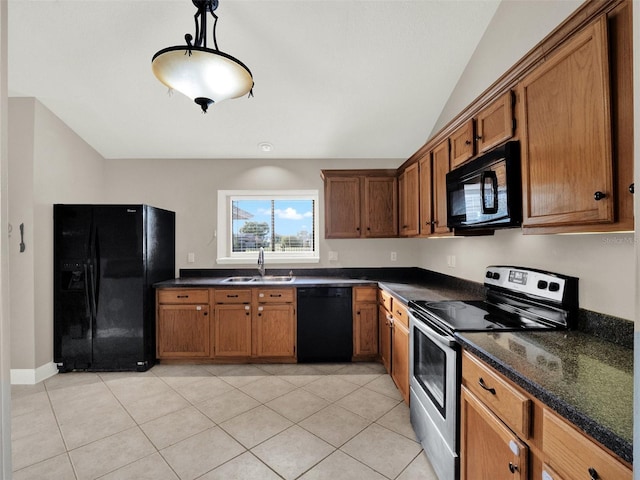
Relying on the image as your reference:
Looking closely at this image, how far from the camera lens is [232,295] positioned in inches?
127

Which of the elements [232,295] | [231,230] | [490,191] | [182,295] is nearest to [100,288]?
[182,295]

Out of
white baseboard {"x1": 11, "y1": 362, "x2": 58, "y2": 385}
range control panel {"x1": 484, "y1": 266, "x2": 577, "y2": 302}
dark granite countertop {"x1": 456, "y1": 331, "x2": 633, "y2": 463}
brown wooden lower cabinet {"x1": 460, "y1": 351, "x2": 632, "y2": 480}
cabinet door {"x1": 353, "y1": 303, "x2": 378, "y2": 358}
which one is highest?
→ range control panel {"x1": 484, "y1": 266, "x2": 577, "y2": 302}

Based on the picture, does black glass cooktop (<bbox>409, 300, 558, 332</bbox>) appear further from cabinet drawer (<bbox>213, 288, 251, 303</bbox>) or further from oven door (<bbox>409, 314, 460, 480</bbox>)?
cabinet drawer (<bbox>213, 288, 251, 303</bbox>)

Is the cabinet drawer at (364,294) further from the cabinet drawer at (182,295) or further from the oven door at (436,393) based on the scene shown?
the cabinet drawer at (182,295)

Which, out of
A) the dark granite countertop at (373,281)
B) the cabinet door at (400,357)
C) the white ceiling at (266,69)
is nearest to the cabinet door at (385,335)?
the cabinet door at (400,357)

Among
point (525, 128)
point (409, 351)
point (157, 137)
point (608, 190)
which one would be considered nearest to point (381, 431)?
point (409, 351)

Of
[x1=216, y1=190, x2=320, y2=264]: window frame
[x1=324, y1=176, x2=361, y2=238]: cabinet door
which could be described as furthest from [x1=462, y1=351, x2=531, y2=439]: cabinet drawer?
[x1=216, y1=190, x2=320, y2=264]: window frame

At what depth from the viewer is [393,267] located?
3803 mm

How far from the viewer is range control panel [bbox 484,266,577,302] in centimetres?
154

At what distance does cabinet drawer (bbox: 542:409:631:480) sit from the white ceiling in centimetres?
258

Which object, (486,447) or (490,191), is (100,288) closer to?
(486,447)

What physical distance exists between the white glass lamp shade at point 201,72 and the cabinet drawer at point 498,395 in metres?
1.98

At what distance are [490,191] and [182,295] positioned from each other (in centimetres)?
309

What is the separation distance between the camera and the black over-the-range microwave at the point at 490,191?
1486 millimetres
